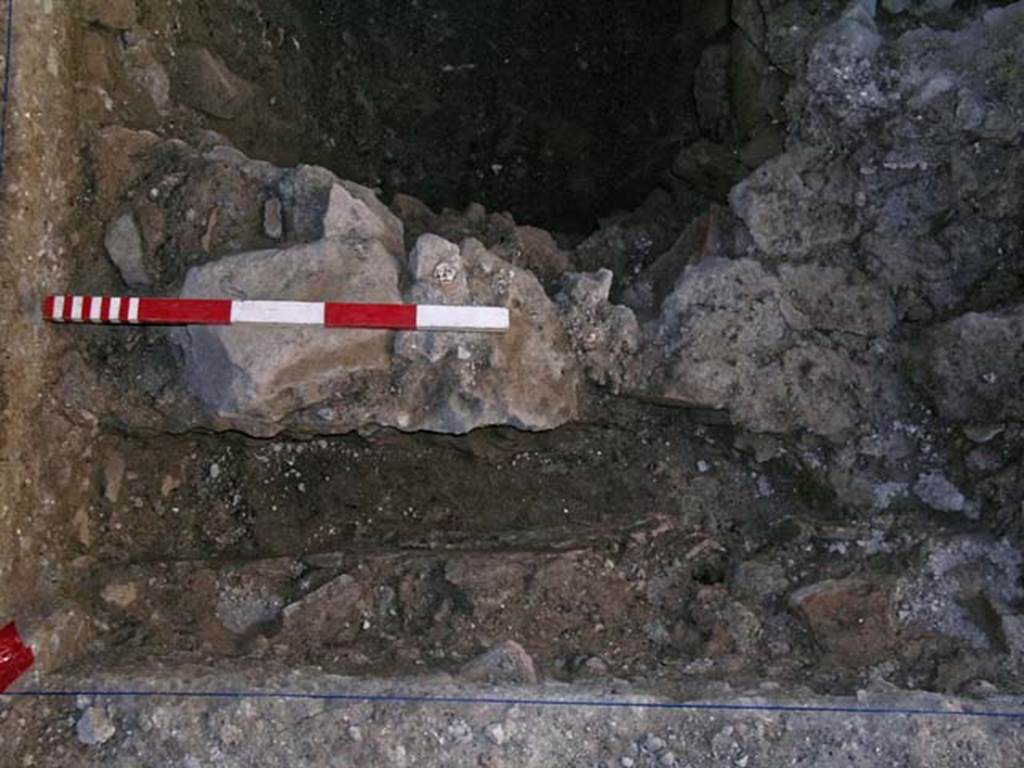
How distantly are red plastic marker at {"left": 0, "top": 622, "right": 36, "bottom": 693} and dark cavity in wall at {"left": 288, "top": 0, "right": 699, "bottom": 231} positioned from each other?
1973mm

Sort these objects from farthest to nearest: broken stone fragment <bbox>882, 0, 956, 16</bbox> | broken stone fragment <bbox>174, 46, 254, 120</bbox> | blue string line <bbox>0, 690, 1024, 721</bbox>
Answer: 1. broken stone fragment <bbox>174, 46, 254, 120</bbox>
2. broken stone fragment <bbox>882, 0, 956, 16</bbox>
3. blue string line <bbox>0, 690, 1024, 721</bbox>

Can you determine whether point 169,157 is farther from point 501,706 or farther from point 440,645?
point 501,706

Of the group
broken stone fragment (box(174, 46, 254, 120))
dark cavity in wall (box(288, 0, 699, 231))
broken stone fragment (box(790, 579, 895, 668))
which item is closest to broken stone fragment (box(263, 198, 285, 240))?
broken stone fragment (box(174, 46, 254, 120))

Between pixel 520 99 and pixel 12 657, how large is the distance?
2.58m

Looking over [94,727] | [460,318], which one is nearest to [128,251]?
[460,318]

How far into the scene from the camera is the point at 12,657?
94.9 inches

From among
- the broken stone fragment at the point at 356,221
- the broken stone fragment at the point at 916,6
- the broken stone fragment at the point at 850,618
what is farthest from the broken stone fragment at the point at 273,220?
the broken stone fragment at the point at 916,6

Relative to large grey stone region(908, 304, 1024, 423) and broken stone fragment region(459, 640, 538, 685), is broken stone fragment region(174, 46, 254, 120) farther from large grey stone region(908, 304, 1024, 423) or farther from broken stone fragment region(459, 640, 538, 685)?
large grey stone region(908, 304, 1024, 423)

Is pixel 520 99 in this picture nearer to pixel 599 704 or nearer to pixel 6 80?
pixel 6 80

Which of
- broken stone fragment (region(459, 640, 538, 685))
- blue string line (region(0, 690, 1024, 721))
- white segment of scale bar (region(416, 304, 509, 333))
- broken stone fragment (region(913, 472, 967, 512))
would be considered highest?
white segment of scale bar (region(416, 304, 509, 333))

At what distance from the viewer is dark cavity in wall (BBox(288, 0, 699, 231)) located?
3824 millimetres

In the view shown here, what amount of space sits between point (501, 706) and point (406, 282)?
107 centimetres

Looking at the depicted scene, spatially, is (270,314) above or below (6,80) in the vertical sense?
below

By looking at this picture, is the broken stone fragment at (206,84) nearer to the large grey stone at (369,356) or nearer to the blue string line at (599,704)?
the large grey stone at (369,356)
